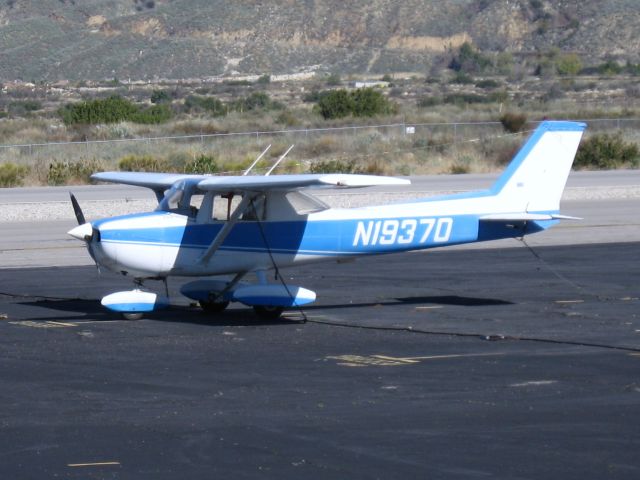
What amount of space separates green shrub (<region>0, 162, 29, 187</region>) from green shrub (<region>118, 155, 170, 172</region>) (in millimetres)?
3347

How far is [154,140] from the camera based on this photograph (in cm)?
5175

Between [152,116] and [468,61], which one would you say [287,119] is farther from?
[468,61]

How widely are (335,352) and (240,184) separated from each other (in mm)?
2816

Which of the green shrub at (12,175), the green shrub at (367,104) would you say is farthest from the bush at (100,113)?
the green shrub at (12,175)

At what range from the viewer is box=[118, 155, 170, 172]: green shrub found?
4219cm

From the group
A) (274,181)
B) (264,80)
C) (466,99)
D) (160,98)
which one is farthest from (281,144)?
(264,80)

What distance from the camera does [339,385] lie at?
11516 millimetres

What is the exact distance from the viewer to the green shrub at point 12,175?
42.0 meters

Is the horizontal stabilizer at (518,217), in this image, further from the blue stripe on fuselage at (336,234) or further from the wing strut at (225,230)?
the wing strut at (225,230)

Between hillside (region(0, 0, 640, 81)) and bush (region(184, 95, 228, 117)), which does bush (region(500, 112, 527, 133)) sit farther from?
hillside (region(0, 0, 640, 81))

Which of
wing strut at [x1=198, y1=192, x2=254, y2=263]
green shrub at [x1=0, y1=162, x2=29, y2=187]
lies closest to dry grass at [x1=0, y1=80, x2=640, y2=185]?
green shrub at [x1=0, y1=162, x2=29, y2=187]

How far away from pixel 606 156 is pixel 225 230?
34262 mm

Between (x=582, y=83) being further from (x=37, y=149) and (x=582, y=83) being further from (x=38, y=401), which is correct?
(x=38, y=401)

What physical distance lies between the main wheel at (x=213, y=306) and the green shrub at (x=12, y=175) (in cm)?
2697
